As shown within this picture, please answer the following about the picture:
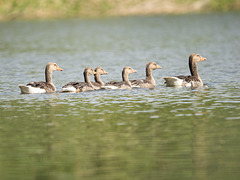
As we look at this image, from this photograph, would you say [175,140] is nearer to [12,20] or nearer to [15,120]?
[15,120]

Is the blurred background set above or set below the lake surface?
above

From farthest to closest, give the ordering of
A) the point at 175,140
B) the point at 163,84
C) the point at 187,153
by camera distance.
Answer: the point at 163,84 → the point at 175,140 → the point at 187,153

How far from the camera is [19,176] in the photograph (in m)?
14.3

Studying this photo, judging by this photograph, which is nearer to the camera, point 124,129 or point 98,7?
point 124,129

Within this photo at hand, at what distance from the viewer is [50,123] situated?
20641mm

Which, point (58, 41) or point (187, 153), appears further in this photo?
point (58, 41)

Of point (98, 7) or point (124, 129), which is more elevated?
point (98, 7)

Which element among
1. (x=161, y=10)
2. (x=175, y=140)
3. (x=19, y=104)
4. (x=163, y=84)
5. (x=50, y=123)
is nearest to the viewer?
(x=175, y=140)

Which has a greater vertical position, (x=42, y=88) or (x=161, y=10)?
(x=161, y=10)

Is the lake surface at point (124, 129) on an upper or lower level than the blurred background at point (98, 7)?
lower

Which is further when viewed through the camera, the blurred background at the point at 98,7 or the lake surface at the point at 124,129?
the blurred background at the point at 98,7

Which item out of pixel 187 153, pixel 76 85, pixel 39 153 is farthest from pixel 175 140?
pixel 76 85

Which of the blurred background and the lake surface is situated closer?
the lake surface

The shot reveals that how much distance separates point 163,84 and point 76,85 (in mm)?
5512
